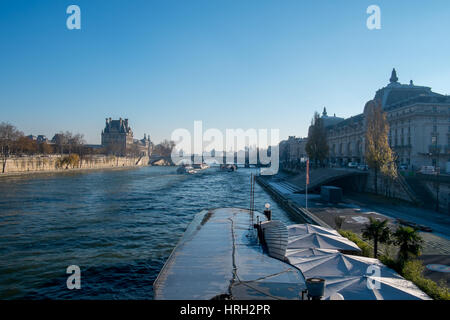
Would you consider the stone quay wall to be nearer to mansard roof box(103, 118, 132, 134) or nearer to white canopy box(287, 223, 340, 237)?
mansard roof box(103, 118, 132, 134)

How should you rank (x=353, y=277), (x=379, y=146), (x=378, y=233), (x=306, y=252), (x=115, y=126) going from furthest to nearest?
(x=115, y=126) → (x=379, y=146) → (x=378, y=233) → (x=306, y=252) → (x=353, y=277)

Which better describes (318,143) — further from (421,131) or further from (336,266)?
(336,266)

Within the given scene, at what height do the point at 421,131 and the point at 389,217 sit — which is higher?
the point at 421,131

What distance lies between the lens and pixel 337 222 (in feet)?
65.5

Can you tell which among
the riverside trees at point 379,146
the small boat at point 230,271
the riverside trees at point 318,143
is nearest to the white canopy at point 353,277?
the small boat at point 230,271

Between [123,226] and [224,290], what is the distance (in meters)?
17.3

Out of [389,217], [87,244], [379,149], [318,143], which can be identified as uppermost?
[318,143]

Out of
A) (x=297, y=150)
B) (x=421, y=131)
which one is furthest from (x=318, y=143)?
(x=297, y=150)

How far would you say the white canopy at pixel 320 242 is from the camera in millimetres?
13555

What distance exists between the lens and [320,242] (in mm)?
13898

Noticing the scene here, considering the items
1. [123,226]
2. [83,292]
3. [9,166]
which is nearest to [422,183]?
[123,226]

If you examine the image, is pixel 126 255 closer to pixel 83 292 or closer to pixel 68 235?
pixel 83 292

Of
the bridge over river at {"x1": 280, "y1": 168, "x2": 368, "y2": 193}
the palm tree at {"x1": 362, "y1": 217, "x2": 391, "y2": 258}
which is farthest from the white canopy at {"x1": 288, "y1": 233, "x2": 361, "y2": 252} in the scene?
the bridge over river at {"x1": 280, "y1": 168, "x2": 368, "y2": 193}

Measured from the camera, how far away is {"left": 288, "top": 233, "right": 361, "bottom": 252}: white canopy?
1355 cm
